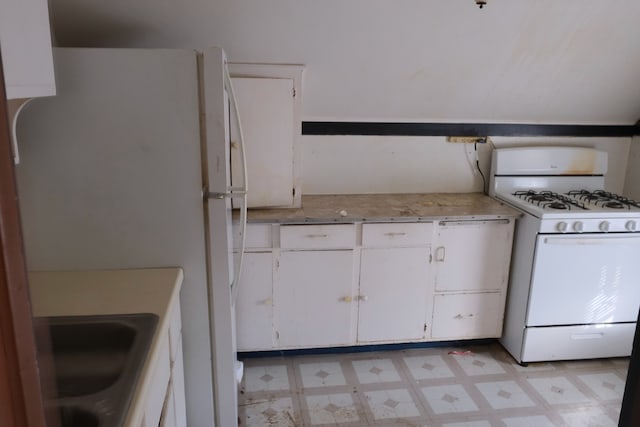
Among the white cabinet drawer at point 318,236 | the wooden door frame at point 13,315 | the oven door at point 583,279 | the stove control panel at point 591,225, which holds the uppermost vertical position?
the wooden door frame at point 13,315

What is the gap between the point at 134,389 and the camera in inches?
41.6

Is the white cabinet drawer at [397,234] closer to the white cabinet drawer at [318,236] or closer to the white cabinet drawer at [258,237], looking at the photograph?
the white cabinet drawer at [318,236]

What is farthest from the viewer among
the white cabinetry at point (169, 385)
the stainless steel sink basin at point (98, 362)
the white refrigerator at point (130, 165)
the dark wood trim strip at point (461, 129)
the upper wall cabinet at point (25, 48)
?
the dark wood trim strip at point (461, 129)

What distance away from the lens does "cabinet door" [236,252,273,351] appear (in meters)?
2.61

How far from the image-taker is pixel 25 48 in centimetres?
93

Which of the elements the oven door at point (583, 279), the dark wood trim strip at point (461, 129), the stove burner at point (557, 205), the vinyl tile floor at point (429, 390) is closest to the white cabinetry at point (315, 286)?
the vinyl tile floor at point (429, 390)

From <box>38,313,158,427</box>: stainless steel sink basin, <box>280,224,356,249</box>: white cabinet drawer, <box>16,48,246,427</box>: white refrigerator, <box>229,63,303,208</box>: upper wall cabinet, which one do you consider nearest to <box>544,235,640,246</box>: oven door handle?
<box>280,224,356,249</box>: white cabinet drawer

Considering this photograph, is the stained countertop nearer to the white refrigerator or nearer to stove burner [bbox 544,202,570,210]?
stove burner [bbox 544,202,570,210]

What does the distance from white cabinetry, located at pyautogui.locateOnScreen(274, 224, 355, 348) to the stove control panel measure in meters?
1.08

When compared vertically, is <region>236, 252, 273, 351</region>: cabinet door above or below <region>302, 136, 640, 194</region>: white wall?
below

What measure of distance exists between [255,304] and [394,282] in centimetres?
81

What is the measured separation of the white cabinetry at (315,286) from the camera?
263 centimetres

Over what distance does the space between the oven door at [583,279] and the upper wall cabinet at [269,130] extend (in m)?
1.45

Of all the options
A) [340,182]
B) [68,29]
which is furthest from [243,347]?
[68,29]
